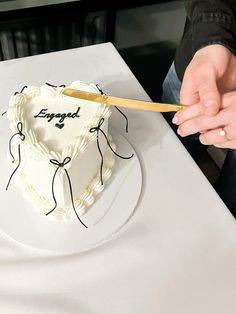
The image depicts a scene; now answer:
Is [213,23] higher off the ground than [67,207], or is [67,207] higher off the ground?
[213,23]

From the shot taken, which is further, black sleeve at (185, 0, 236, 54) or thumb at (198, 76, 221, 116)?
black sleeve at (185, 0, 236, 54)

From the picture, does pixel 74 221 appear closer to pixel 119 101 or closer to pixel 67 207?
pixel 67 207

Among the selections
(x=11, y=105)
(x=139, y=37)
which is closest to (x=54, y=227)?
(x=11, y=105)

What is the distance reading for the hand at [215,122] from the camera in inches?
22.5

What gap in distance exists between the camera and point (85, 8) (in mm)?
1054

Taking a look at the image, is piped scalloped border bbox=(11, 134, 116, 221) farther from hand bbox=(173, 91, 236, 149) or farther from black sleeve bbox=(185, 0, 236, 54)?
black sleeve bbox=(185, 0, 236, 54)

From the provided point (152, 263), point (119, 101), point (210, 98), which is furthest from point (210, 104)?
point (152, 263)

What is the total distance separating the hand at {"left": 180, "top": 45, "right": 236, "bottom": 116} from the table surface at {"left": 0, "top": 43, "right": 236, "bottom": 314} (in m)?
0.12

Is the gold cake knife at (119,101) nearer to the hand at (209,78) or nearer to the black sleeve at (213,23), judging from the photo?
the hand at (209,78)

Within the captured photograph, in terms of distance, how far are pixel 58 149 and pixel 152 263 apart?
0.22 m

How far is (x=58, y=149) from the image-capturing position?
0.57m

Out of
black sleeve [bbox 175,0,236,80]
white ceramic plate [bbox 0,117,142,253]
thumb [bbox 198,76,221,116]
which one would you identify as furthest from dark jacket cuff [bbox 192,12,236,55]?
white ceramic plate [bbox 0,117,142,253]

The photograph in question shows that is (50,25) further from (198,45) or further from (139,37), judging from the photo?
(198,45)

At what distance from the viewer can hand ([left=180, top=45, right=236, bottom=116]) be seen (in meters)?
0.57
